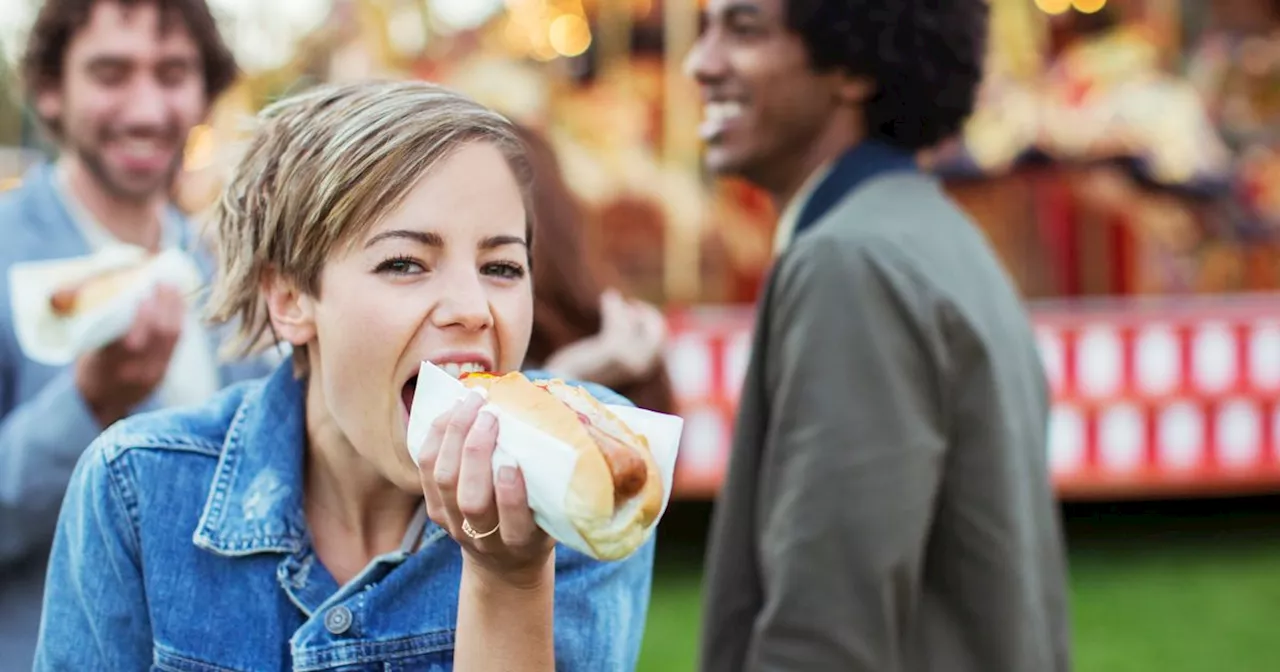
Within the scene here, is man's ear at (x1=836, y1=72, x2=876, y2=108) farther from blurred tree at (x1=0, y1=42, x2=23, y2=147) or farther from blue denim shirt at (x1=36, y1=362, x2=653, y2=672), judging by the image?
blurred tree at (x1=0, y1=42, x2=23, y2=147)

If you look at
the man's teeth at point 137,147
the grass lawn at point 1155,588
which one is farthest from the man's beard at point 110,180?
the grass lawn at point 1155,588

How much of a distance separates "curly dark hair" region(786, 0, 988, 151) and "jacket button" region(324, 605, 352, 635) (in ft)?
4.76

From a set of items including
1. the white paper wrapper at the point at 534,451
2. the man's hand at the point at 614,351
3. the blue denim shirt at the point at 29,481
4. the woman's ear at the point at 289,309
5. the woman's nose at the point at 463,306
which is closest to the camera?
the white paper wrapper at the point at 534,451

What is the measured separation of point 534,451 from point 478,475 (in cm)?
6

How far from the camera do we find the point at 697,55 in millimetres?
2752

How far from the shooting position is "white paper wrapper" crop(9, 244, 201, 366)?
2.33 metres

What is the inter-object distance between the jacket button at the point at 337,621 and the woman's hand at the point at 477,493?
0.85 feet

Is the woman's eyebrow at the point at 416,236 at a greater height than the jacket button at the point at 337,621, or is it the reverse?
the woman's eyebrow at the point at 416,236

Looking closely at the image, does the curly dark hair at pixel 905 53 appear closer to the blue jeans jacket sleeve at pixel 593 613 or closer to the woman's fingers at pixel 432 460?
the blue jeans jacket sleeve at pixel 593 613

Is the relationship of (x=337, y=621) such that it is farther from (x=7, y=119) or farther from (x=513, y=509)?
(x=7, y=119)

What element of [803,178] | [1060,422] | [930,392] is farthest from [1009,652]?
[1060,422]

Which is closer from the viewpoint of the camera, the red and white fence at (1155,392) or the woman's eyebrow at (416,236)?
the woman's eyebrow at (416,236)

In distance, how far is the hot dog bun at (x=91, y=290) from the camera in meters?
2.33

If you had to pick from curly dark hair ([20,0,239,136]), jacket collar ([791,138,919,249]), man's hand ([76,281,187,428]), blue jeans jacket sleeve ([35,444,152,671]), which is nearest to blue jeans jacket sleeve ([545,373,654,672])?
blue jeans jacket sleeve ([35,444,152,671])
